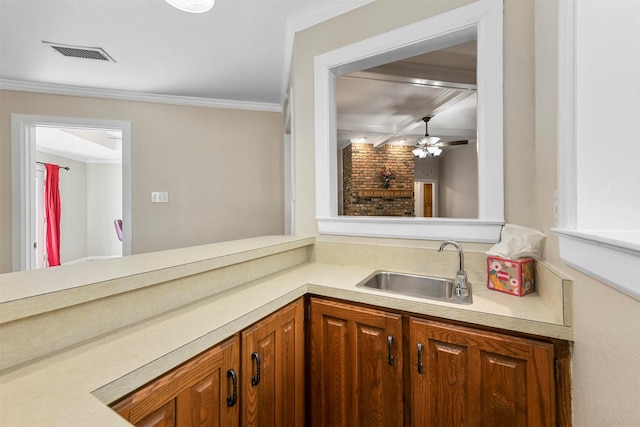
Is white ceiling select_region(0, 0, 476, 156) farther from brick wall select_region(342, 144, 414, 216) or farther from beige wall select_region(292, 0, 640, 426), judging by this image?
brick wall select_region(342, 144, 414, 216)

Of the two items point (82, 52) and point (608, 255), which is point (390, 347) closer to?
point (608, 255)

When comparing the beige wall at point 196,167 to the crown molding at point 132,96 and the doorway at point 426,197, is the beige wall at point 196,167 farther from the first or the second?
the doorway at point 426,197

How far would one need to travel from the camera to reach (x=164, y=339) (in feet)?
2.61

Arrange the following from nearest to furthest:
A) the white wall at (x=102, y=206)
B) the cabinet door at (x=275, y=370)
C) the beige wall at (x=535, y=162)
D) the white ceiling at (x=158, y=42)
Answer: the beige wall at (x=535, y=162) < the cabinet door at (x=275, y=370) < the white ceiling at (x=158, y=42) < the white wall at (x=102, y=206)

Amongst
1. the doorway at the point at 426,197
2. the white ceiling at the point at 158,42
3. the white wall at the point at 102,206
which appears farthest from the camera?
the doorway at the point at 426,197

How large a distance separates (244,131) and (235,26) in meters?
1.48

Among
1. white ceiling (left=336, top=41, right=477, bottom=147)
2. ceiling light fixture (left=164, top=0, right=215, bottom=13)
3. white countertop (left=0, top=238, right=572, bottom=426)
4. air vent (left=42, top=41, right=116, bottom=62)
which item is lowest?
white countertop (left=0, top=238, right=572, bottom=426)

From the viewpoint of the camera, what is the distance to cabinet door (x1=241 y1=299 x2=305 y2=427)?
38.8 inches

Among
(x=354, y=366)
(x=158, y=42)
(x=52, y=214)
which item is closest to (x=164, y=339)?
(x=354, y=366)

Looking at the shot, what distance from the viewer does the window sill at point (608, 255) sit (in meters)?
0.49

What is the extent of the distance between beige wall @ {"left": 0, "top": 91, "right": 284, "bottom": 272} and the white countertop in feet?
6.80

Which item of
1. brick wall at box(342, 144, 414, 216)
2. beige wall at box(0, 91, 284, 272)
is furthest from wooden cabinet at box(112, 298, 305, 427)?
brick wall at box(342, 144, 414, 216)

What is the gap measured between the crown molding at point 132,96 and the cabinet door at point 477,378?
123 inches

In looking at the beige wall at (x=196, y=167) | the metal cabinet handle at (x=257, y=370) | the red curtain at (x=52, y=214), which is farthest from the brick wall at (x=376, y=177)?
the red curtain at (x=52, y=214)
